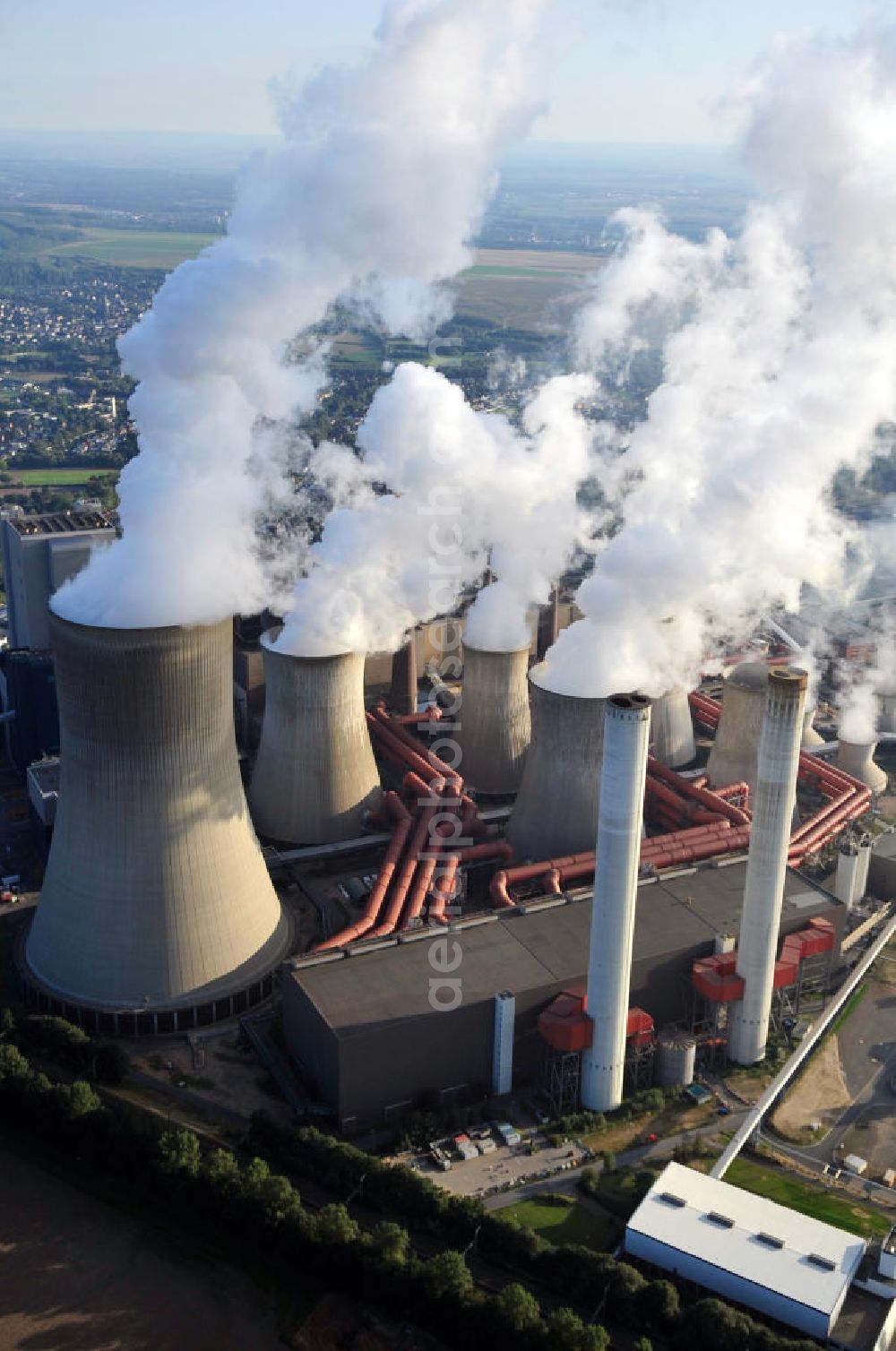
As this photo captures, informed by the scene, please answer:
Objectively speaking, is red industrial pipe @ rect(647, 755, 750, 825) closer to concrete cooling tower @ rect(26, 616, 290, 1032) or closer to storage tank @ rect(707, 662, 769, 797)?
storage tank @ rect(707, 662, 769, 797)

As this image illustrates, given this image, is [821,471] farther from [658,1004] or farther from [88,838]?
[88,838]

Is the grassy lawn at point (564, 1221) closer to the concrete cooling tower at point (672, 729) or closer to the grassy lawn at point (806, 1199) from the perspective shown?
the grassy lawn at point (806, 1199)

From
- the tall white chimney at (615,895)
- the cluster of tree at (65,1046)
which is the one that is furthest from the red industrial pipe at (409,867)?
the cluster of tree at (65,1046)

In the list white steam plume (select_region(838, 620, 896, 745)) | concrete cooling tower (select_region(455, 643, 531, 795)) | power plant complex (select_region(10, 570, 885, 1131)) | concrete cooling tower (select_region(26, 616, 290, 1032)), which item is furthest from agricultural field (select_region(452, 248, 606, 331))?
concrete cooling tower (select_region(26, 616, 290, 1032))

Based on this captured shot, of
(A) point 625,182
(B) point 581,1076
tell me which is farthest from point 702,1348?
(A) point 625,182

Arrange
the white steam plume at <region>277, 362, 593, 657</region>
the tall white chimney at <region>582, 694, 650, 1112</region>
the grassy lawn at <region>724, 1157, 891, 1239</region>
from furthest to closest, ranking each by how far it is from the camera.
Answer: the white steam plume at <region>277, 362, 593, 657</region>
the tall white chimney at <region>582, 694, 650, 1112</region>
the grassy lawn at <region>724, 1157, 891, 1239</region>

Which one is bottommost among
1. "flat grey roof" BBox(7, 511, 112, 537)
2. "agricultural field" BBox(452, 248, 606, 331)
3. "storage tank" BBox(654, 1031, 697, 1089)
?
"storage tank" BBox(654, 1031, 697, 1089)
